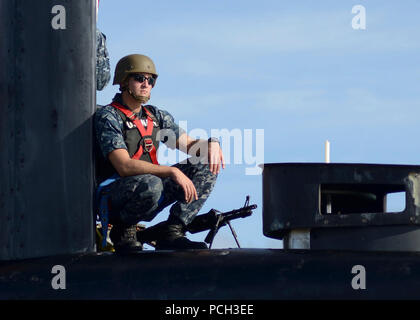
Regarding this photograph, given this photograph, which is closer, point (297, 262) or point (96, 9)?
point (297, 262)

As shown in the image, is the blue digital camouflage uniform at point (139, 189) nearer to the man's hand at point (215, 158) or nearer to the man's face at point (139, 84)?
the man's hand at point (215, 158)

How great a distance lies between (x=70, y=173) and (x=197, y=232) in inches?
61.1

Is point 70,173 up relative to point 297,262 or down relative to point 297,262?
up

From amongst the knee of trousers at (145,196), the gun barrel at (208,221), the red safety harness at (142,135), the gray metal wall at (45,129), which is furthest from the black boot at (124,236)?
the gun barrel at (208,221)

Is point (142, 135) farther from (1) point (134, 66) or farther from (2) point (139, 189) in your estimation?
(2) point (139, 189)

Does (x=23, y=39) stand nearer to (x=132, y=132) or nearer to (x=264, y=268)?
(x=132, y=132)

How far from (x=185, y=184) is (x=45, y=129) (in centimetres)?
111

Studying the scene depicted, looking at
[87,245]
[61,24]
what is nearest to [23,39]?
[61,24]

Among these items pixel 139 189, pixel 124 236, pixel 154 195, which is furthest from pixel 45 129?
pixel 124 236

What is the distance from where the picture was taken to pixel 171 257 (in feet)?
24.7

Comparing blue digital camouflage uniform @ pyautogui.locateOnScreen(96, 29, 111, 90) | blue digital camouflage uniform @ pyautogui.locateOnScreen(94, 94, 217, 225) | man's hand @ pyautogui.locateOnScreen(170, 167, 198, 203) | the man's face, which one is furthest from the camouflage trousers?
blue digital camouflage uniform @ pyautogui.locateOnScreen(96, 29, 111, 90)

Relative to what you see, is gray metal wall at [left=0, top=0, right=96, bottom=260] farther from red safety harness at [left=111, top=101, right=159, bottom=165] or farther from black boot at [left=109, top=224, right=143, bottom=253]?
red safety harness at [left=111, top=101, right=159, bottom=165]

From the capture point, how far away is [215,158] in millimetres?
8766
